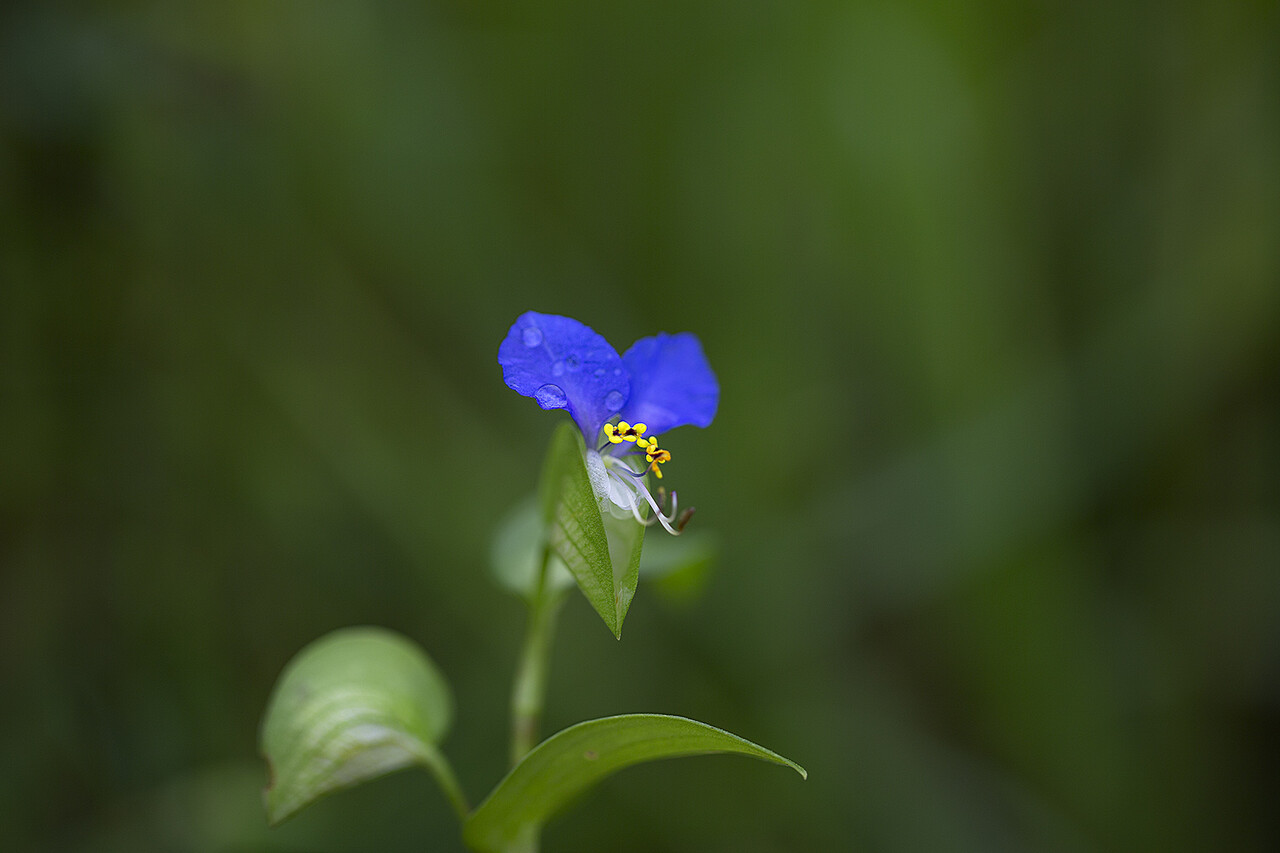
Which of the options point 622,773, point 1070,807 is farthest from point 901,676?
point 622,773

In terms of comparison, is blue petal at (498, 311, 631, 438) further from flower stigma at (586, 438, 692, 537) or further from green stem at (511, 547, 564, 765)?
green stem at (511, 547, 564, 765)

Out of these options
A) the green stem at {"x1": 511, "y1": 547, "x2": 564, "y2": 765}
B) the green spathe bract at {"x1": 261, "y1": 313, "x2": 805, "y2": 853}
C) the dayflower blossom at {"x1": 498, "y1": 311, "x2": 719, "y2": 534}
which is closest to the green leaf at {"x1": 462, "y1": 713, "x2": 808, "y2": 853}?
the green spathe bract at {"x1": 261, "y1": 313, "x2": 805, "y2": 853}

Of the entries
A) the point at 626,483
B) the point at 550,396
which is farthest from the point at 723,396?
the point at 550,396

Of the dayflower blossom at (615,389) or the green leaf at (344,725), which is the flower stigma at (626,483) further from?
the green leaf at (344,725)

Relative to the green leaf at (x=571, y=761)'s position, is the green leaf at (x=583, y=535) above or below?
above

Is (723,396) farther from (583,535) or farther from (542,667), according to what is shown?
(583,535)

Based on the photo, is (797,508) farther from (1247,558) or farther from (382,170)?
(382,170)

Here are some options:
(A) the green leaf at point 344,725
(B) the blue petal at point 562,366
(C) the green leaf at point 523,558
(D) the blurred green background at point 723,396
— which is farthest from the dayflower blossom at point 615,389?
(D) the blurred green background at point 723,396
